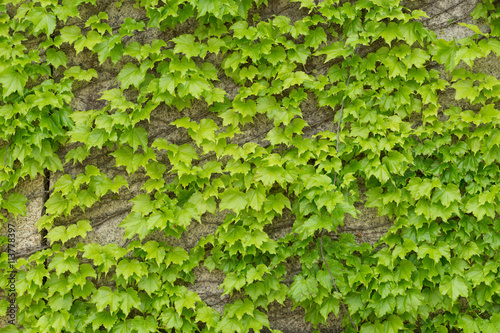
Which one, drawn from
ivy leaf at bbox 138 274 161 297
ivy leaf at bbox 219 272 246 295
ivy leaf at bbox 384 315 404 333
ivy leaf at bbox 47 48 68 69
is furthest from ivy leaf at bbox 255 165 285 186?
ivy leaf at bbox 47 48 68 69

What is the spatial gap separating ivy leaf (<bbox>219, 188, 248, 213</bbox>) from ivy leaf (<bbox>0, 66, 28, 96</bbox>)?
1.76 meters

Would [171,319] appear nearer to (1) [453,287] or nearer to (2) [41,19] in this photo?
(1) [453,287]

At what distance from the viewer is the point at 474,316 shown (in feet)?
8.77

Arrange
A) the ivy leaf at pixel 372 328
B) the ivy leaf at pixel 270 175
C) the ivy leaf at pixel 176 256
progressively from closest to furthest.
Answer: the ivy leaf at pixel 270 175
the ivy leaf at pixel 372 328
the ivy leaf at pixel 176 256

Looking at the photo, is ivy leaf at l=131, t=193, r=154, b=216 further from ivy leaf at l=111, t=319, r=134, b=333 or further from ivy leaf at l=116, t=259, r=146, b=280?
ivy leaf at l=111, t=319, r=134, b=333

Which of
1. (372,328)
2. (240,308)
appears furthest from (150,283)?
(372,328)

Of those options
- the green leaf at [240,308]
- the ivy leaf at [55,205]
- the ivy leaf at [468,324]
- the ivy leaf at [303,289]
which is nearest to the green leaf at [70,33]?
the ivy leaf at [55,205]

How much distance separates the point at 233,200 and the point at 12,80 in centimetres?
192

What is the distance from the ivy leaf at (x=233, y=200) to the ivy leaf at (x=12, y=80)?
176 centimetres

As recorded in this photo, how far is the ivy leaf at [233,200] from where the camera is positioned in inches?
103

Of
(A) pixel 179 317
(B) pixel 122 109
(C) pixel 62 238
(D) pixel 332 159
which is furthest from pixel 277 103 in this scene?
(C) pixel 62 238

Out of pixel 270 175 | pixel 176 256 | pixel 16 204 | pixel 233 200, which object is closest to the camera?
pixel 270 175

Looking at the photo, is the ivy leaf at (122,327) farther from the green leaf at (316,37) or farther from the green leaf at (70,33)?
the green leaf at (316,37)

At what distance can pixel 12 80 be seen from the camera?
2.72m
